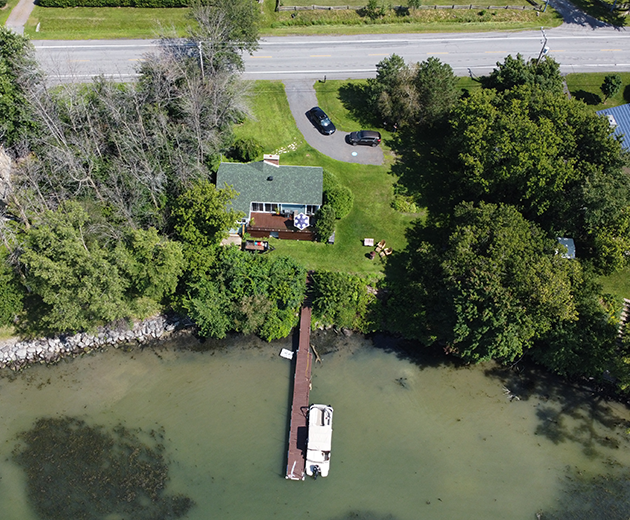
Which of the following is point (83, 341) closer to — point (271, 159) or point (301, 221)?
point (301, 221)

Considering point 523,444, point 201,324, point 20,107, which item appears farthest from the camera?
point 20,107

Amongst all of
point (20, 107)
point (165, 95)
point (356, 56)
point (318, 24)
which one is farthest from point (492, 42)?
point (20, 107)

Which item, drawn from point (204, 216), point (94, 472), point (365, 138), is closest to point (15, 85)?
point (204, 216)

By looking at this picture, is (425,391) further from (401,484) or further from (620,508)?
(620,508)

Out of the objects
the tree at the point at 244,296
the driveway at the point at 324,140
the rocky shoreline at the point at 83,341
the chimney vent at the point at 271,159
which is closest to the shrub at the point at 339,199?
the chimney vent at the point at 271,159

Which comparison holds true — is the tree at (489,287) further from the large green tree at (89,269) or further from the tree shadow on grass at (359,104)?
the large green tree at (89,269)

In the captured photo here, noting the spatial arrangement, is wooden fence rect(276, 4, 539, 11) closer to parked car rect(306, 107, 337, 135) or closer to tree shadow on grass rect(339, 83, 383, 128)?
tree shadow on grass rect(339, 83, 383, 128)
